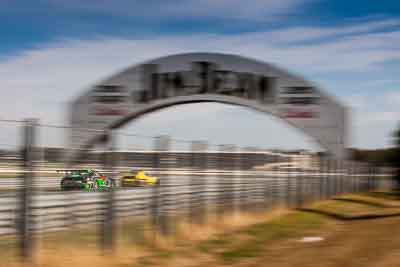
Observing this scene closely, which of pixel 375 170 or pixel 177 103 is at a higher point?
pixel 177 103

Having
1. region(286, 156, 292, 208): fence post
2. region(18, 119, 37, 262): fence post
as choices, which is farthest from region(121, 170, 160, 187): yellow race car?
region(286, 156, 292, 208): fence post

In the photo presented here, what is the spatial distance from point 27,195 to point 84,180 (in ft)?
4.64

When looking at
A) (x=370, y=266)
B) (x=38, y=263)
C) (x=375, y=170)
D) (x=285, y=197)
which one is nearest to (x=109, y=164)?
(x=38, y=263)

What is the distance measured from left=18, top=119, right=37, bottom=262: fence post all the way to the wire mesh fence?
1cm

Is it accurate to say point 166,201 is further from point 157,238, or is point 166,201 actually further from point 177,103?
point 177,103

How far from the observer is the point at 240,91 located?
144 feet

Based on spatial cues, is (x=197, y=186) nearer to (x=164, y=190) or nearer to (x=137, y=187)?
(x=164, y=190)

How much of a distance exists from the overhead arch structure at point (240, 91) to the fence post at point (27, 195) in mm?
34366

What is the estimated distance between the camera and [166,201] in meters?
13.8

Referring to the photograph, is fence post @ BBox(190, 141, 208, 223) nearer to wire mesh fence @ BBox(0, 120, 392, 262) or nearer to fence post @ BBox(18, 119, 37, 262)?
wire mesh fence @ BBox(0, 120, 392, 262)

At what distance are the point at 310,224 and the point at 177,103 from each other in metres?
26.6

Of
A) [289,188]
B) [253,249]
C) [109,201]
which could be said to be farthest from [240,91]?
[109,201]

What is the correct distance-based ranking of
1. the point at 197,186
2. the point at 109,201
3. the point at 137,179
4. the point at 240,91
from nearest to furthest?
the point at 109,201 < the point at 137,179 < the point at 197,186 < the point at 240,91

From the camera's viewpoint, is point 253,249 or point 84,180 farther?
point 253,249
